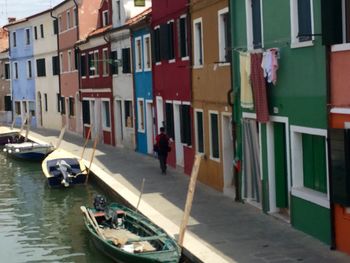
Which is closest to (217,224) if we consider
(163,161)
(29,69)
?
(163,161)

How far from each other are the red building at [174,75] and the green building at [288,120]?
18.1 feet

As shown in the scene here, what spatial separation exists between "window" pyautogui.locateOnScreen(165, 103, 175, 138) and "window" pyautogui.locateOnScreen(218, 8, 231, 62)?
6.49 meters

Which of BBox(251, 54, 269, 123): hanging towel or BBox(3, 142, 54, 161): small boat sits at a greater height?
BBox(251, 54, 269, 123): hanging towel

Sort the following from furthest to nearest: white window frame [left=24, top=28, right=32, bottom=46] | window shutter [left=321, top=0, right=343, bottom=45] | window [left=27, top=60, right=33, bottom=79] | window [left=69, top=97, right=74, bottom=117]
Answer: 1. window [left=27, top=60, right=33, bottom=79]
2. white window frame [left=24, top=28, right=32, bottom=46]
3. window [left=69, top=97, right=74, bottom=117]
4. window shutter [left=321, top=0, right=343, bottom=45]

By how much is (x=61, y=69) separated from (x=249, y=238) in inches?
→ 1373

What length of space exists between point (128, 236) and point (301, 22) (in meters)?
5.90

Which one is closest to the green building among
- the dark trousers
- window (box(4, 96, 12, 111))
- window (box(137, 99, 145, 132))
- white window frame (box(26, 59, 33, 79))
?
the dark trousers

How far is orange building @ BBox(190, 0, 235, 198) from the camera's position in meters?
18.0

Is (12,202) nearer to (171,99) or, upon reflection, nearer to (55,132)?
(171,99)

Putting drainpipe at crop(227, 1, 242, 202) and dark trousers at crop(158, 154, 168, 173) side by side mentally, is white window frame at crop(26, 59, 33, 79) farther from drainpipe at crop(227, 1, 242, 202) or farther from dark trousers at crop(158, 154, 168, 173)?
drainpipe at crop(227, 1, 242, 202)

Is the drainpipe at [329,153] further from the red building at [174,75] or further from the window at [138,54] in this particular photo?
Result: the window at [138,54]

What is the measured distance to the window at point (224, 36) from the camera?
1767 centimetres

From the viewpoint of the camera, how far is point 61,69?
45.9 meters

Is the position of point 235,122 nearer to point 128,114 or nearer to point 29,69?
point 128,114
